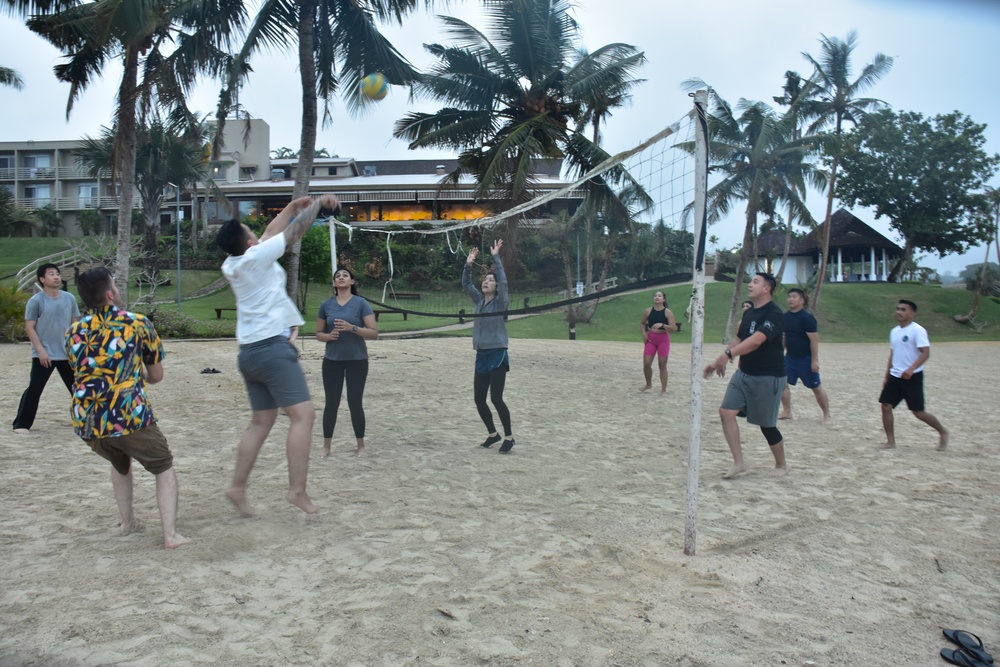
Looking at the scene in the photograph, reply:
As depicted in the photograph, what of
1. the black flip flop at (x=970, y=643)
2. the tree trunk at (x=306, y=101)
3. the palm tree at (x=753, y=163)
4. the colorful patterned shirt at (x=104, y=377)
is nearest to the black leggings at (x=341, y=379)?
the colorful patterned shirt at (x=104, y=377)

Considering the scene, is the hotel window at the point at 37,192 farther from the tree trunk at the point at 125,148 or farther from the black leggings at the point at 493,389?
the black leggings at the point at 493,389

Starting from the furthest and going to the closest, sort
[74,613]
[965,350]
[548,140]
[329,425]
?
[965,350]
[548,140]
[329,425]
[74,613]

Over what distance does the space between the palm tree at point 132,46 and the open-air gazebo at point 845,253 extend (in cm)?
3860

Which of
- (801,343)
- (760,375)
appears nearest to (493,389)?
(760,375)

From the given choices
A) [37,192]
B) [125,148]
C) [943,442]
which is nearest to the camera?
[943,442]

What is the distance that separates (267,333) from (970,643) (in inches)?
149

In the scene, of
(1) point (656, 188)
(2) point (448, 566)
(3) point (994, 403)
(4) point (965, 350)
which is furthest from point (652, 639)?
(4) point (965, 350)

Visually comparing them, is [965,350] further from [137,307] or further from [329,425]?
[137,307]

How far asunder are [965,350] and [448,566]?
24473 mm

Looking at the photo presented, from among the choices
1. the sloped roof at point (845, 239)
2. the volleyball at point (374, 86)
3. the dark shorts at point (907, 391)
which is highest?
the sloped roof at point (845, 239)

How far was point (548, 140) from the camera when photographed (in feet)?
53.1

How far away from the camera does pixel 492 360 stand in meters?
6.57

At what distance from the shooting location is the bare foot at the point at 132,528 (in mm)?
4258

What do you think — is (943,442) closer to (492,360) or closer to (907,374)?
(907,374)
